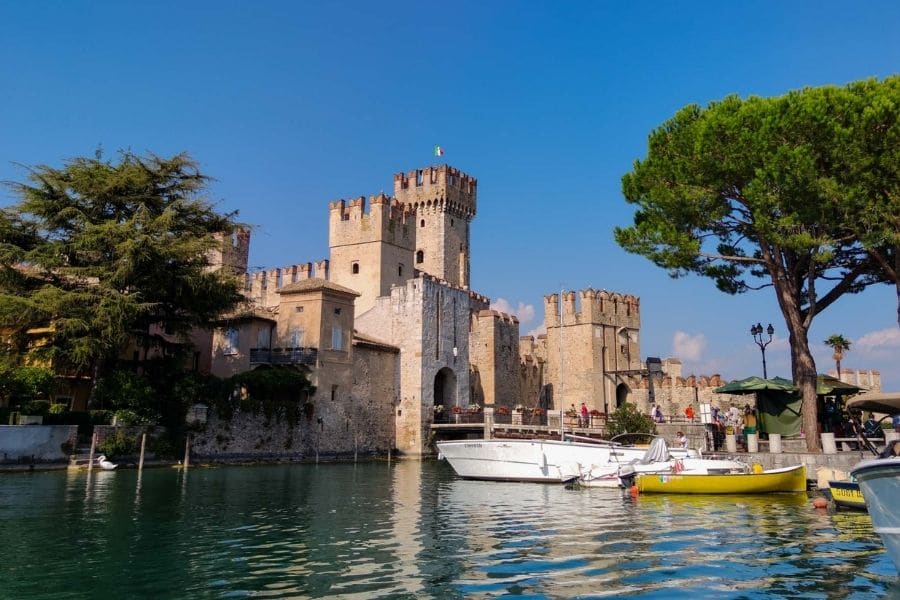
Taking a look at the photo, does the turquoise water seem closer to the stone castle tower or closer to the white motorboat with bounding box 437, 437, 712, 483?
the white motorboat with bounding box 437, 437, 712, 483

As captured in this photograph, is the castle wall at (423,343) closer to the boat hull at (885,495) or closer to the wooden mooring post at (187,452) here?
the wooden mooring post at (187,452)

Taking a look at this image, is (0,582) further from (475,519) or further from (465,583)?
(475,519)

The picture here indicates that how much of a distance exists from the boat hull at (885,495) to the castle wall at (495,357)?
33439 mm

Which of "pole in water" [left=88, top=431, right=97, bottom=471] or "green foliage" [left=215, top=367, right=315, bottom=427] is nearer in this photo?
"pole in water" [left=88, top=431, right=97, bottom=471]

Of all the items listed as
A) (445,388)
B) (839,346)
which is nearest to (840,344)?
(839,346)

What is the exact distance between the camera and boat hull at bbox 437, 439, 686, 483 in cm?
2003

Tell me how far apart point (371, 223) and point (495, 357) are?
10857 millimetres

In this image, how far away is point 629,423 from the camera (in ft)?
91.9

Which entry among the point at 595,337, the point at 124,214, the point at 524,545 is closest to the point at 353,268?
the point at 595,337

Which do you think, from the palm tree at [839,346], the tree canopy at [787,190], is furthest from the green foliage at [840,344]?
the tree canopy at [787,190]

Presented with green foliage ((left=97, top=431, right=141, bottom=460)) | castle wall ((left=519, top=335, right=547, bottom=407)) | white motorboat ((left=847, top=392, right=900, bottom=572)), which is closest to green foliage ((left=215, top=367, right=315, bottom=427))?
green foliage ((left=97, top=431, right=141, bottom=460))

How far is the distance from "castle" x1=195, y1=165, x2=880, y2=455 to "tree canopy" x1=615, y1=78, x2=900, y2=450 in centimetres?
1467

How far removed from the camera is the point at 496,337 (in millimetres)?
41969

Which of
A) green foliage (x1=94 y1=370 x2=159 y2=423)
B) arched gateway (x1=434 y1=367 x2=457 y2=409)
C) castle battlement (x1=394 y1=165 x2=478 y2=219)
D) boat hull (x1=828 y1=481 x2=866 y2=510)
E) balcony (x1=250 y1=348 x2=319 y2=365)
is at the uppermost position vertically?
castle battlement (x1=394 y1=165 x2=478 y2=219)
